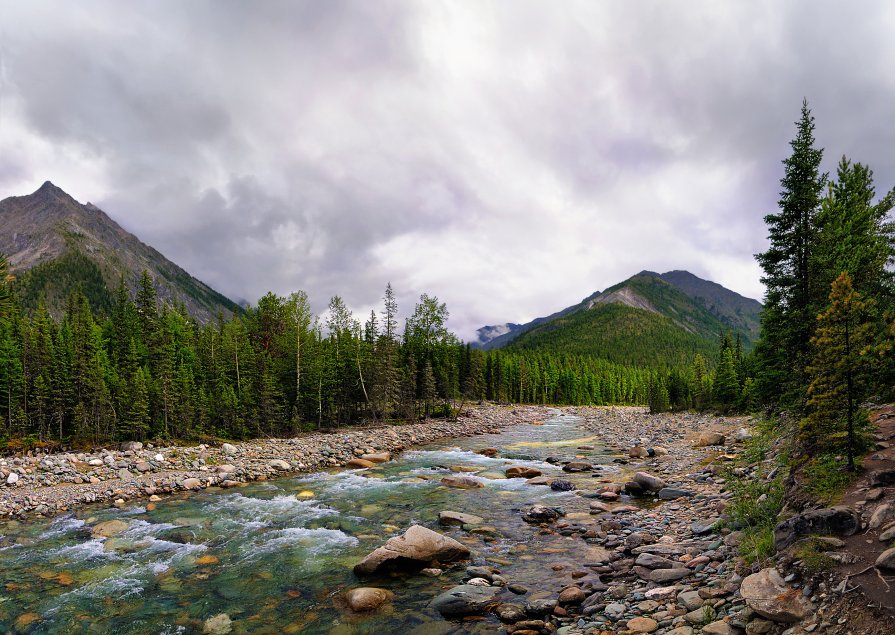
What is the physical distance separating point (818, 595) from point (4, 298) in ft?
220

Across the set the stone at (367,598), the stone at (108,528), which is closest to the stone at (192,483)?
the stone at (108,528)

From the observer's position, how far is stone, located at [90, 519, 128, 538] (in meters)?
15.3

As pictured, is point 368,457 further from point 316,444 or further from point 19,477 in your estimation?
point 19,477

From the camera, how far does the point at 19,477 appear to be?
874 inches

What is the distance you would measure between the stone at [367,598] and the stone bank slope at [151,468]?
52.0ft

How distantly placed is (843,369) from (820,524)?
3.87 m

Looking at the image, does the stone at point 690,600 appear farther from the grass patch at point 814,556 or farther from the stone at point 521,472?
the stone at point 521,472

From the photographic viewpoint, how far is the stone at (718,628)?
659cm

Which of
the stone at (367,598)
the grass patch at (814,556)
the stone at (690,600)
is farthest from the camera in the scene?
the stone at (367,598)

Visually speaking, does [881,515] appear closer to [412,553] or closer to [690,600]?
[690,600]

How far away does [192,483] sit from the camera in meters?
22.2

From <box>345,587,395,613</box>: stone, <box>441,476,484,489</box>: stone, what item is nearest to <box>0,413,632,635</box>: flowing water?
<box>345,587,395,613</box>: stone

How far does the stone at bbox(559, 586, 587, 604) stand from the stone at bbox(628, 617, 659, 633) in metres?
1.63

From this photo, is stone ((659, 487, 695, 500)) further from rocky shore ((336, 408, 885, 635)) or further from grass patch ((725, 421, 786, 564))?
grass patch ((725, 421, 786, 564))
